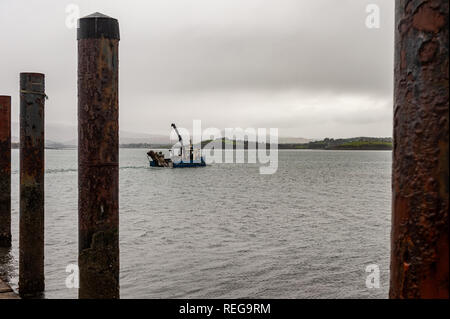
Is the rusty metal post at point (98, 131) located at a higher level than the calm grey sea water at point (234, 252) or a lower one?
higher

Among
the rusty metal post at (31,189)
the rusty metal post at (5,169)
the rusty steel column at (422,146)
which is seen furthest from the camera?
the rusty metal post at (5,169)

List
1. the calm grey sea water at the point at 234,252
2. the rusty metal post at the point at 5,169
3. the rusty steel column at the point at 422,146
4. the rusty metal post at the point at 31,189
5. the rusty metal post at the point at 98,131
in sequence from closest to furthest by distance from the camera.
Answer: the rusty steel column at the point at 422,146 < the rusty metal post at the point at 98,131 < the rusty metal post at the point at 31,189 < the rusty metal post at the point at 5,169 < the calm grey sea water at the point at 234,252

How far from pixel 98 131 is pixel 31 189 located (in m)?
4.29

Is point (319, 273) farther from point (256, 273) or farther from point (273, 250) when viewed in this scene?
point (273, 250)

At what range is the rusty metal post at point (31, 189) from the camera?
7.08 m

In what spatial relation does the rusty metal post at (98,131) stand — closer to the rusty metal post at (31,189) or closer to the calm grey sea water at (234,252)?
the rusty metal post at (31,189)

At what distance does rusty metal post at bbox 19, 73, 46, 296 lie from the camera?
708 centimetres

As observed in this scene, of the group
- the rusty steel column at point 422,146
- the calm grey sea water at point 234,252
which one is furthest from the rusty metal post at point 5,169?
the rusty steel column at point 422,146

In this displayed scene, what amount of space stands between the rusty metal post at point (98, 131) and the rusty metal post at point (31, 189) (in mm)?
3748

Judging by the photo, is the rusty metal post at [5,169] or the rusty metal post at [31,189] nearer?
the rusty metal post at [31,189]

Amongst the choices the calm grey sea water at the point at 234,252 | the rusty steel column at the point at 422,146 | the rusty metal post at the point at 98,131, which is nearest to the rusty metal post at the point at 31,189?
the calm grey sea water at the point at 234,252

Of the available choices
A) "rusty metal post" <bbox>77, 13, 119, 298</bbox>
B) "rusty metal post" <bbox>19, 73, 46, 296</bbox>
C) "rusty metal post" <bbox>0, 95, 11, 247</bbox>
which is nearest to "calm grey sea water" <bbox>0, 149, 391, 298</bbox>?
"rusty metal post" <bbox>0, 95, 11, 247</bbox>

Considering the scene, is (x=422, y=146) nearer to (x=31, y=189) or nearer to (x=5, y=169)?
(x=31, y=189)

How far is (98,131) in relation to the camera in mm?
3699
